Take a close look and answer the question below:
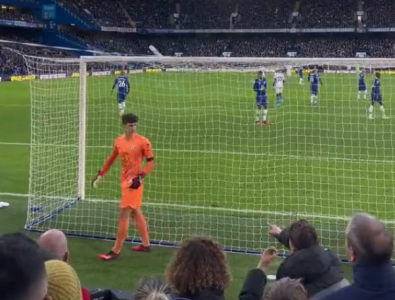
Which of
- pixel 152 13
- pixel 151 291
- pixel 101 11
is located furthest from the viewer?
pixel 152 13

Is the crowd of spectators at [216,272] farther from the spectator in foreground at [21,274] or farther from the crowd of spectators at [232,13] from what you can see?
the crowd of spectators at [232,13]

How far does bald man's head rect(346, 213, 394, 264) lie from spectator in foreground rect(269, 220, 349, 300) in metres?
0.77

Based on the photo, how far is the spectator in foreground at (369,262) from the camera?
10.5ft

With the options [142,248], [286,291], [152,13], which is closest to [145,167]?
[142,248]

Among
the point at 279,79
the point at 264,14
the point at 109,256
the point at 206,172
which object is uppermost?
the point at 264,14

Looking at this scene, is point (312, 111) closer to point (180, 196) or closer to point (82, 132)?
point (180, 196)

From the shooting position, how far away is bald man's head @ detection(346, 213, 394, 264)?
332 cm

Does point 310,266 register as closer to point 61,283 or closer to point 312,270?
point 312,270

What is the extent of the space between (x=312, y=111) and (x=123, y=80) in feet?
26.4

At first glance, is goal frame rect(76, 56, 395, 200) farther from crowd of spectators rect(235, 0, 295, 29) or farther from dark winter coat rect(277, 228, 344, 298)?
crowd of spectators rect(235, 0, 295, 29)

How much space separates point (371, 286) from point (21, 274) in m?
1.92

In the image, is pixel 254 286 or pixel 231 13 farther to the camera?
pixel 231 13

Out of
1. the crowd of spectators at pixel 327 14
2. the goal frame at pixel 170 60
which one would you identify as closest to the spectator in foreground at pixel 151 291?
the goal frame at pixel 170 60

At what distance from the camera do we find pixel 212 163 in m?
15.3
